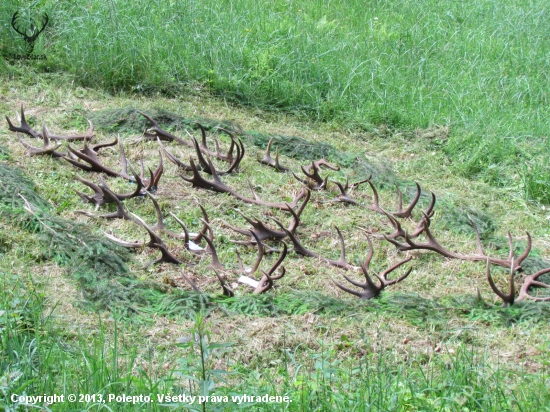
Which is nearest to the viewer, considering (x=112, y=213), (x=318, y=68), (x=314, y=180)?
(x=112, y=213)

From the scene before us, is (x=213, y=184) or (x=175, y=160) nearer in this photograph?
(x=213, y=184)

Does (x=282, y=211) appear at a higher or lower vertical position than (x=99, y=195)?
lower

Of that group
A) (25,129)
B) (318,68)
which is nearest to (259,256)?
(25,129)

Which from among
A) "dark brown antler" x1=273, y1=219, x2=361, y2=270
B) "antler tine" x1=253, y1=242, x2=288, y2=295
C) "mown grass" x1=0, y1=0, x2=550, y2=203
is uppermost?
"antler tine" x1=253, y1=242, x2=288, y2=295

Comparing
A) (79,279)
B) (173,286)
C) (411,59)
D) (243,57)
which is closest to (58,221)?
(79,279)

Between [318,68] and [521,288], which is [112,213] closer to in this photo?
[521,288]

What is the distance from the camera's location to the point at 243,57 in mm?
8508

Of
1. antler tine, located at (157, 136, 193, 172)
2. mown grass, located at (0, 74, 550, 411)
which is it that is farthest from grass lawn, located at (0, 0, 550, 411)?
antler tine, located at (157, 136, 193, 172)

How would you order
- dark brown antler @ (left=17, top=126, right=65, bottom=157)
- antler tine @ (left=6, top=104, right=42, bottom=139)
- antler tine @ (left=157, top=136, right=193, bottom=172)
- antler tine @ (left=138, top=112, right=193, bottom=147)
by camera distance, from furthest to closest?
antler tine @ (left=138, top=112, right=193, bottom=147) < antler tine @ (left=6, top=104, right=42, bottom=139) < dark brown antler @ (left=17, top=126, right=65, bottom=157) < antler tine @ (left=157, top=136, right=193, bottom=172)

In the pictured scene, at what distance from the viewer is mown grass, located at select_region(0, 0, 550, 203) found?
307 inches

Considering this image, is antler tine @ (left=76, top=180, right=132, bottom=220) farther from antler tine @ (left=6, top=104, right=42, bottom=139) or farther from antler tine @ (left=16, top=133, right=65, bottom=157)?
antler tine @ (left=6, top=104, right=42, bottom=139)

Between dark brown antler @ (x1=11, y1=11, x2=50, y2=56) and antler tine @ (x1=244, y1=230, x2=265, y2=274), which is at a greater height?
antler tine @ (x1=244, y1=230, x2=265, y2=274)

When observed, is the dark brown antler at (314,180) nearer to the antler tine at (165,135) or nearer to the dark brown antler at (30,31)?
the antler tine at (165,135)

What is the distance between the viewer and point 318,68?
28.2 feet
